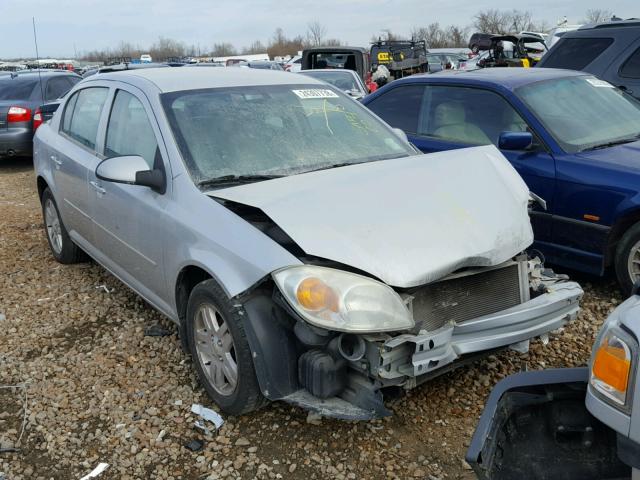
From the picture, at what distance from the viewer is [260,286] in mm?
2943

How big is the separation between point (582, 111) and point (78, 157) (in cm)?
394

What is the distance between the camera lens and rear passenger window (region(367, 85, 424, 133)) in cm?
588

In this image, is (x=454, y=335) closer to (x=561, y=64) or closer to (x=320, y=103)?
(x=320, y=103)

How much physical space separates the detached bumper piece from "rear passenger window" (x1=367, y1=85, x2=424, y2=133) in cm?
396

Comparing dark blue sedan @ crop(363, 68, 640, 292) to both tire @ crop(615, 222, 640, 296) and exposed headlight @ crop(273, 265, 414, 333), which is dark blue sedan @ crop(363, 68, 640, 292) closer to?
tire @ crop(615, 222, 640, 296)

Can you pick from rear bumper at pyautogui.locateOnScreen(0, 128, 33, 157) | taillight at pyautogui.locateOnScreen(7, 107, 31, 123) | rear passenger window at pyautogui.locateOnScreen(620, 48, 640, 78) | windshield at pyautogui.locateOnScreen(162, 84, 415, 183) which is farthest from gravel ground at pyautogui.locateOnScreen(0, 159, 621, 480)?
taillight at pyautogui.locateOnScreen(7, 107, 31, 123)

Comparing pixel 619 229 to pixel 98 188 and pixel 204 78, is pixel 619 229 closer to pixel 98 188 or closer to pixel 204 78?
pixel 204 78

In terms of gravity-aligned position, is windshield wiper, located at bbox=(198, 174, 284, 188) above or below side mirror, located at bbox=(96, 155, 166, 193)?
below

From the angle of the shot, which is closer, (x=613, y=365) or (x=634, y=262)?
(x=613, y=365)

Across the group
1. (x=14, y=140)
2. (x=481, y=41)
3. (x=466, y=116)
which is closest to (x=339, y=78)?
(x=481, y=41)

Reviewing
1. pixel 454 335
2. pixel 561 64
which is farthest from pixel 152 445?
pixel 561 64

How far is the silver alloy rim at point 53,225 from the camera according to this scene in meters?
5.55

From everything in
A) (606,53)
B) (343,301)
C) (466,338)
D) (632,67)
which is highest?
(606,53)

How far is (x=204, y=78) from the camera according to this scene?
4035 mm
